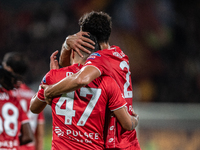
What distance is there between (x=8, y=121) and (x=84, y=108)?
3.88 feet

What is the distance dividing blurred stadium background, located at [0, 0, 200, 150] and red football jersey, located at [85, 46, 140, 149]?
5.44 meters

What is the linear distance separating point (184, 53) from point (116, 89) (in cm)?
762

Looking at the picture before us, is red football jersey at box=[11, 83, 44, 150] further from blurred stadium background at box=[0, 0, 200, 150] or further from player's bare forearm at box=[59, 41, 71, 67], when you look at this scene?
blurred stadium background at box=[0, 0, 200, 150]

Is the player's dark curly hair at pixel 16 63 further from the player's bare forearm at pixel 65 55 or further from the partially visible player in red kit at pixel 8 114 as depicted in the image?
the player's bare forearm at pixel 65 55

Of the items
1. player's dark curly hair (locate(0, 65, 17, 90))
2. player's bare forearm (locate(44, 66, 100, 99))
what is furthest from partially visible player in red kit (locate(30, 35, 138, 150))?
player's dark curly hair (locate(0, 65, 17, 90))

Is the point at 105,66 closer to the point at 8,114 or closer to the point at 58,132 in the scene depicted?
the point at 58,132

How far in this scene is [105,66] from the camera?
206cm

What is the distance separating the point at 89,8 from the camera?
407 inches

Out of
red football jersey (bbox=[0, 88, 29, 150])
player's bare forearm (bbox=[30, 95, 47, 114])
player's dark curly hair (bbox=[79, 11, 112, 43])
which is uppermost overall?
player's dark curly hair (bbox=[79, 11, 112, 43])

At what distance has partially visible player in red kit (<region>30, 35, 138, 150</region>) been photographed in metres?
2.04

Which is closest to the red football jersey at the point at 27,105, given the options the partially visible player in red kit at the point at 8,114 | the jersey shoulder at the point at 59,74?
the partially visible player in red kit at the point at 8,114

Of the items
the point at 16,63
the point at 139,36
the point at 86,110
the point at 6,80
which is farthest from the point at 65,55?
the point at 139,36

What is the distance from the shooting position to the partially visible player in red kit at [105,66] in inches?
77.7

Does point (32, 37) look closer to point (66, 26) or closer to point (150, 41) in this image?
point (66, 26)
